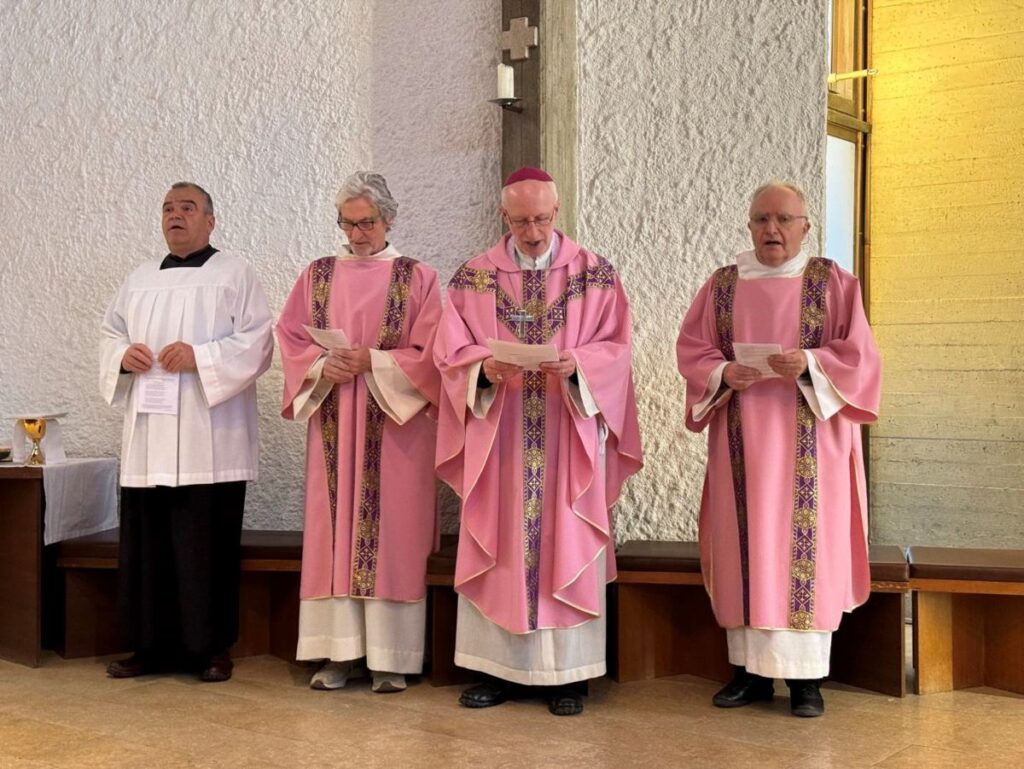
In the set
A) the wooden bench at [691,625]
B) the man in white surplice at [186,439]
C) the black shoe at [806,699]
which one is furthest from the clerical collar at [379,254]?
the black shoe at [806,699]

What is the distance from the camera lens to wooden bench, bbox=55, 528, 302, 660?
5.14 m

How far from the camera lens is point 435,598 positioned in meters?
4.64

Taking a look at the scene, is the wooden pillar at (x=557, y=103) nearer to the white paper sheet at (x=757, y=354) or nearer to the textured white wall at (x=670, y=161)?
the textured white wall at (x=670, y=161)

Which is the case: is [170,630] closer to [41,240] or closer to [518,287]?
[518,287]

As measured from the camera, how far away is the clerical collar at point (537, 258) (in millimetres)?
4422

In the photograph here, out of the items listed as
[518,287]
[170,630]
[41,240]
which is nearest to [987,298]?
[518,287]

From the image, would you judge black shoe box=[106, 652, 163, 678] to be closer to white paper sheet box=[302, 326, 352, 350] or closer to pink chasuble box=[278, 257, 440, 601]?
pink chasuble box=[278, 257, 440, 601]

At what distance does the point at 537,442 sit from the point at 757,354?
2.58 feet

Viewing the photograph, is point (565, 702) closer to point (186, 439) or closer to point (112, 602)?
point (186, 439)

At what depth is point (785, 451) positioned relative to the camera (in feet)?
14.0

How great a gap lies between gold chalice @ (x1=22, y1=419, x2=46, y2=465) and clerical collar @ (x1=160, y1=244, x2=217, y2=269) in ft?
2.92

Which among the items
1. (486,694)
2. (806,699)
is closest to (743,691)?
(806,699)

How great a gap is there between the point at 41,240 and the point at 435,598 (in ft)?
9.47

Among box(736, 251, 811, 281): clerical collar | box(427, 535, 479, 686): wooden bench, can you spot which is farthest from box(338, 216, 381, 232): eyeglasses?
box(736, 251, 811, 281): clerical collar
